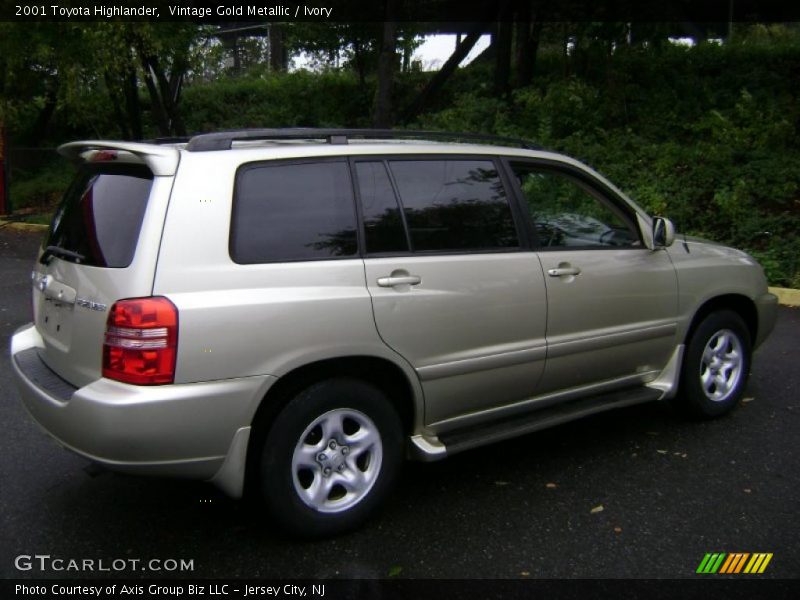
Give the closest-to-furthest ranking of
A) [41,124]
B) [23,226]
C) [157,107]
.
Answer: [23,226], [157,107], [41,124]

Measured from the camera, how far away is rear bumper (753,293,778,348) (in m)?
5.14

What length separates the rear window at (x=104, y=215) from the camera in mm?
3182

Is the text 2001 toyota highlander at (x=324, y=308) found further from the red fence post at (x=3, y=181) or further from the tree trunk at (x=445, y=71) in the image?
the red fence post at (x=3, y=181)

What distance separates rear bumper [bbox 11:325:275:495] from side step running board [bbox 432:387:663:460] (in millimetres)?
986

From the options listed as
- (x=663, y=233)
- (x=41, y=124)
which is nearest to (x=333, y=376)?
(x=663, y=233)

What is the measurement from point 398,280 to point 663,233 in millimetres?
1863

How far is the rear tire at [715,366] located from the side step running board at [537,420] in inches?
14.1

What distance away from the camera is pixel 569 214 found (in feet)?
14.8

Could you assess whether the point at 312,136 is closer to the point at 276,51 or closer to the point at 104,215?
the point at 104,215

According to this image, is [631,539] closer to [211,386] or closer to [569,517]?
[569,517]

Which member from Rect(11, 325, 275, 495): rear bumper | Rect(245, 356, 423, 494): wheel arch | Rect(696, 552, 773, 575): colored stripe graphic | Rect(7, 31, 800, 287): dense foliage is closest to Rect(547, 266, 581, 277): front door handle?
Rect(245, 356, 423, 494): wheel arch

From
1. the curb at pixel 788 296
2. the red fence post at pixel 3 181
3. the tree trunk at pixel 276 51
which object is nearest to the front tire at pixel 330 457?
the curb at pixel 788 296

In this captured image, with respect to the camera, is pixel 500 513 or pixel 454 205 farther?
pixel 454 205

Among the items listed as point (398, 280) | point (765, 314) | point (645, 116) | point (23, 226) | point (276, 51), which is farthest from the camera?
point (276, 51)
